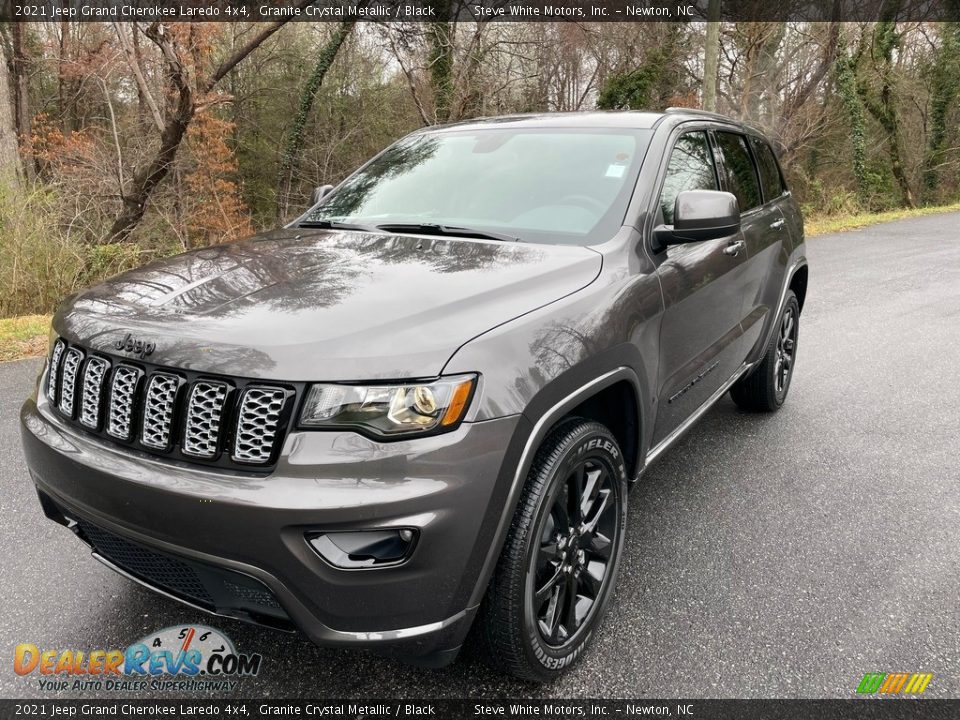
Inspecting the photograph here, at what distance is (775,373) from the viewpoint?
4.49 m

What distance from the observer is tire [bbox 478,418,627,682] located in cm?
203

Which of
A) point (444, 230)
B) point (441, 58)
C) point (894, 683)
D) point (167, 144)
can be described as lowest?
point (894, 683)

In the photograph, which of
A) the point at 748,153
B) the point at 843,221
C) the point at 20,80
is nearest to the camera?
the point at 748,153

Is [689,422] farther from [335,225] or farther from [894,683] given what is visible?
[335,225]

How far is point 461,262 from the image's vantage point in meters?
2.50

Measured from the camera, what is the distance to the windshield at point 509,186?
9.48ft

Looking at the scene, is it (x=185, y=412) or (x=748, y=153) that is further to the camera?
(x=748, y=153)

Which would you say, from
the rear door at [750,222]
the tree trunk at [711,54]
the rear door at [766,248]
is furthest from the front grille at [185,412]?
the tree trunk at [711,54]

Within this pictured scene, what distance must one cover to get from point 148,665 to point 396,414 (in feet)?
4.46

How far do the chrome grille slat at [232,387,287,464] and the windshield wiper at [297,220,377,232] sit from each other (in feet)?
4.60

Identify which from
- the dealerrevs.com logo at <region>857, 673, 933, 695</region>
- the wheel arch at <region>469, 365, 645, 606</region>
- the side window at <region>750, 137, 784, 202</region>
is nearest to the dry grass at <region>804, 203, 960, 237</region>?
the side window at <region>750, 137, 784, 202</region>

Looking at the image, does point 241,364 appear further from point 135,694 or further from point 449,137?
point 449,137

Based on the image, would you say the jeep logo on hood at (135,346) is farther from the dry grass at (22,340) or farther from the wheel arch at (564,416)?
the dry grass at (22,340)

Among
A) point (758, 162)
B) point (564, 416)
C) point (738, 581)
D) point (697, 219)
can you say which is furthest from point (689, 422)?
point (758, 162)
